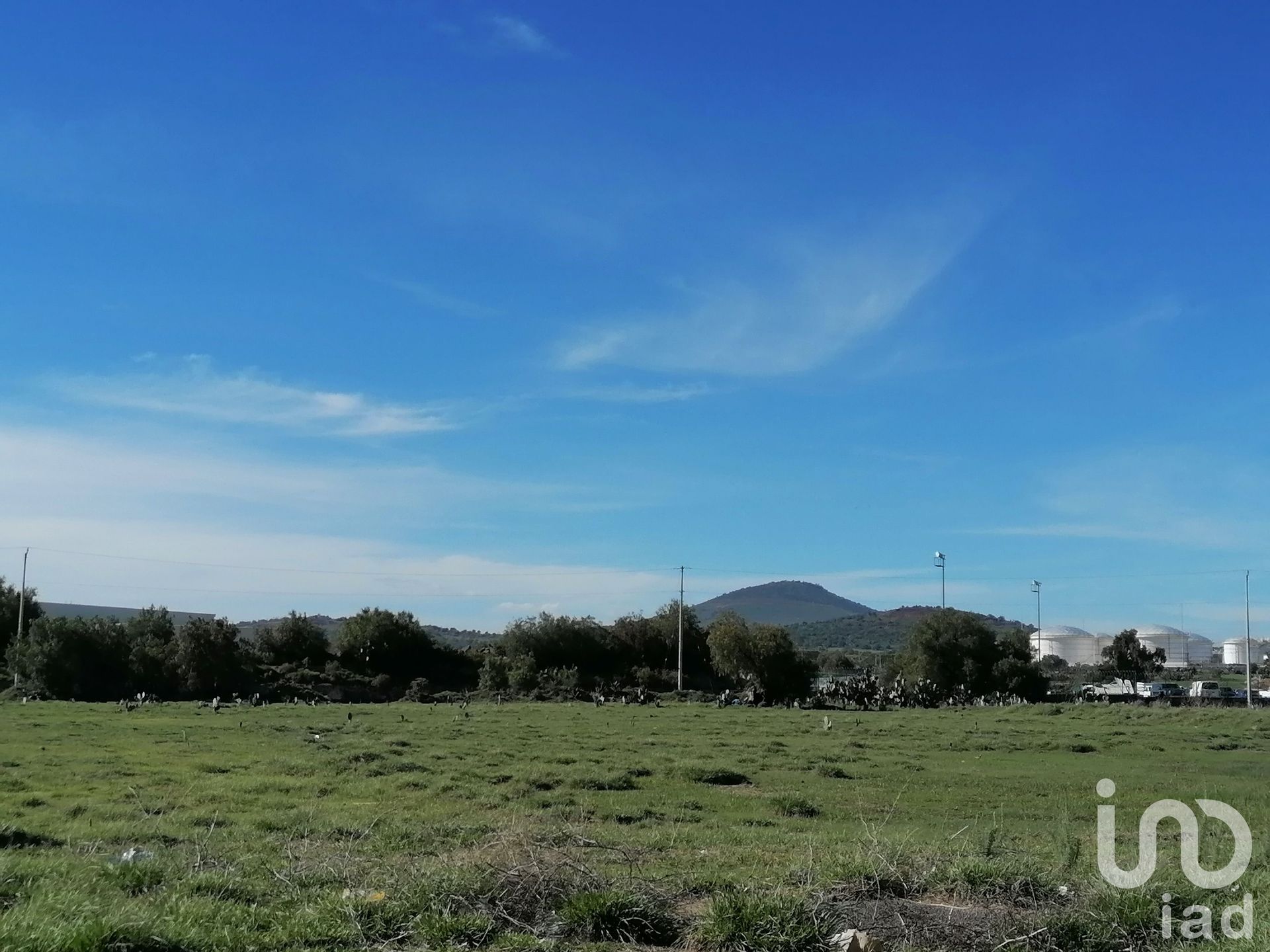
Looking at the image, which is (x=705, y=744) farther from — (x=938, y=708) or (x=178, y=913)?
(x=938, y=708)

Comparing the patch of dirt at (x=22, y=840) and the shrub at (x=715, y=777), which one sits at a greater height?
the patch of dirt at (x=22, y=840)

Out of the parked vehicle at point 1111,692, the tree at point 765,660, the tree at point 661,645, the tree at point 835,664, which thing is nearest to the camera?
the parked vehicle at point 1111,692

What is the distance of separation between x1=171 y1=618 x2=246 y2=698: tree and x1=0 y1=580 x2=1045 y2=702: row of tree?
0.28ft

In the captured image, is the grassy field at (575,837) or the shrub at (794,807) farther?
the shrub at (794,807)

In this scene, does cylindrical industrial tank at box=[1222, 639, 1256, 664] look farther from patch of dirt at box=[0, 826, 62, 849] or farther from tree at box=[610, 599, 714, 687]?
patch of dirt at box=[0, 826, 62, 849]

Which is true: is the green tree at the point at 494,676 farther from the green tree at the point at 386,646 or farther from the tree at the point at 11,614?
the tree at the point at 11,614

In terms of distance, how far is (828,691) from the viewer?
2849 inches

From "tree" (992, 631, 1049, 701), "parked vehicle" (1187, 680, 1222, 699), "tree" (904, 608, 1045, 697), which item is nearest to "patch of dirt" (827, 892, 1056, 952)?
"parked vehicle" (1187, 680, 1222, 699)

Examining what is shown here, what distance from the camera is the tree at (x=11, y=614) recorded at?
264ft

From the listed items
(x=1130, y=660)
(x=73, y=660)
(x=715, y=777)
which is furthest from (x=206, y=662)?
(x=1130, y=660)

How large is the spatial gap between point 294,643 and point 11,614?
2051 cm

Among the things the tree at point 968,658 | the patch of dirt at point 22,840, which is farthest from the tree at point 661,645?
the patch of dirt at point 22,840

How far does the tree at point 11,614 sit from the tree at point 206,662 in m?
13.7

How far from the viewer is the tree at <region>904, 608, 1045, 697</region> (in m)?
79.3
